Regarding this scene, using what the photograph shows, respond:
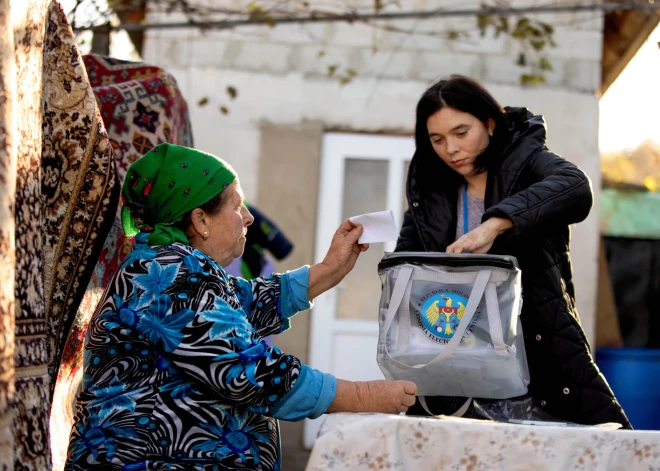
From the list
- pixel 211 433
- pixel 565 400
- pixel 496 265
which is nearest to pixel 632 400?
pixel 565 400

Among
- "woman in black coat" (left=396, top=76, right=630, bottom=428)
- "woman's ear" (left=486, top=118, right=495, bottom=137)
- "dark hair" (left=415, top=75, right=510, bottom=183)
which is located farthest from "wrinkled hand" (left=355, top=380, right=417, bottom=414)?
"woman's ear" (left=486, top=118, right=495, bottom=137)

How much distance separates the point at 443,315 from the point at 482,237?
28cm

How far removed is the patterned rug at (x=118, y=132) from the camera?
246cm

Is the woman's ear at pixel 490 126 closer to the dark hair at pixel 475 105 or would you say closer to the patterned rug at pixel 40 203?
the dark hair at pixel 475 105

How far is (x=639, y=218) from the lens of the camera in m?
7.53

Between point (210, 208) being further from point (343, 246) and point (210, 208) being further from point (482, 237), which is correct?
point (482, 237)

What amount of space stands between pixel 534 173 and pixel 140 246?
3.79ft

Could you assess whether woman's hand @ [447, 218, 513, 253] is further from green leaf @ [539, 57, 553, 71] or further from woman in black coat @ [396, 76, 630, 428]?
green leaf @ [539, 57, 553, 71]

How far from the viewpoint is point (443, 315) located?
78.8 inches

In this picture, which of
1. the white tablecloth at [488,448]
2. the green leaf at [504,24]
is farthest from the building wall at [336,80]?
the white tablecloth at [488,448]

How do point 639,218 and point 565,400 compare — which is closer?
point 565,400

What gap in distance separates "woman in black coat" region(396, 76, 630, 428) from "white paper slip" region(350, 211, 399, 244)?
185 mm

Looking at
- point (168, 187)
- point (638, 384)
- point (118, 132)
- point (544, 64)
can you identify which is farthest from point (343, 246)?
point (544, 64)

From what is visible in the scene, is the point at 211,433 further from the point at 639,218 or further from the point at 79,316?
the point at 639,218
